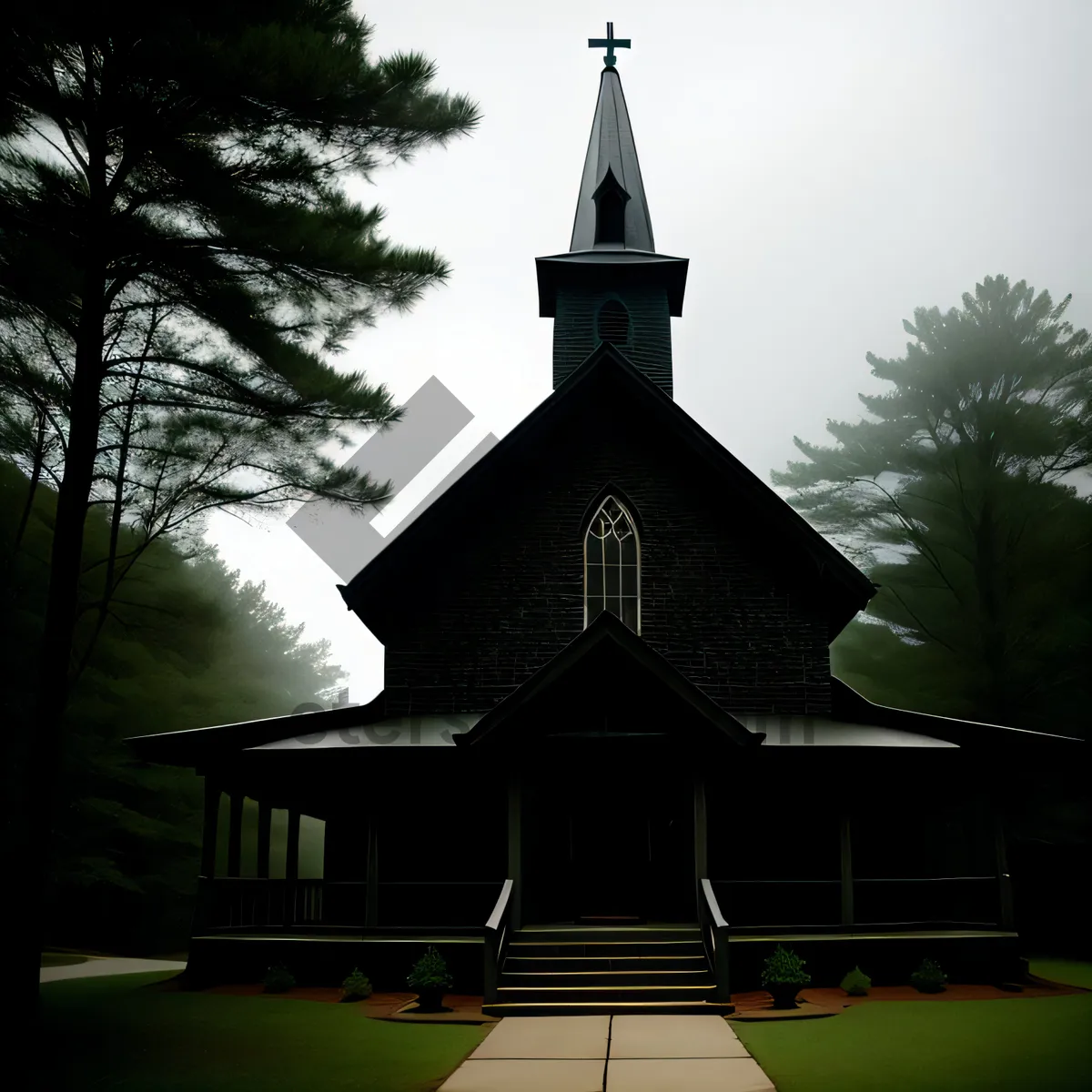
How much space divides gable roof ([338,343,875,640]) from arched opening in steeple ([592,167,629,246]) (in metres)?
5.57

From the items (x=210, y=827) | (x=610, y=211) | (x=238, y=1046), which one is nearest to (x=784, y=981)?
(x=238, y=1046)

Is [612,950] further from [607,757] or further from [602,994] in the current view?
[607,757]

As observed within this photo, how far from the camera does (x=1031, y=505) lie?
25609 millimetres

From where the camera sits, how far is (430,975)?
11.6 m

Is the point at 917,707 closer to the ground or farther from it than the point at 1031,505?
closer to the ground

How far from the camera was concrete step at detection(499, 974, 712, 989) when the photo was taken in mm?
12156

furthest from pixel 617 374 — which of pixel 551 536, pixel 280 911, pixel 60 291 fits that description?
pixel 280 911

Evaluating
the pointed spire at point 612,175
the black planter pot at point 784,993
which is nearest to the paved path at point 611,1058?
the black planter pot at point 784,993

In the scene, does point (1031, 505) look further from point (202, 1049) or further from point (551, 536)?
point (202, 1049)

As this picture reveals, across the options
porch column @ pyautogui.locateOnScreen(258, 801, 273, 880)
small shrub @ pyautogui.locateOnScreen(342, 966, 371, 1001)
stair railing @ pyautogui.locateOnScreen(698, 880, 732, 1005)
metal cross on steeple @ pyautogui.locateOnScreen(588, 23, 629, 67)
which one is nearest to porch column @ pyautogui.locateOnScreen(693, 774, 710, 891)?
stair railing @ pyautogui.locateOnScreen(698, 880, 732, 1005)

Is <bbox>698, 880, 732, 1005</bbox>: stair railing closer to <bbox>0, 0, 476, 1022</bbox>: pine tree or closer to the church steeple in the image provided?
<bbox>0, 0, 476, 1022</bbox>: pine tree

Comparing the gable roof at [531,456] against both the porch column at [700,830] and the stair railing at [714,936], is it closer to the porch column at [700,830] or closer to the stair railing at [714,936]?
the porch column at [700,830]

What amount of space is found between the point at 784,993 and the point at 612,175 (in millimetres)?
16407

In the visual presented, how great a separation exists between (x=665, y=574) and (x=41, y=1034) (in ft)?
34.0
